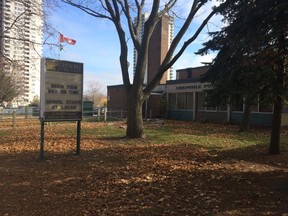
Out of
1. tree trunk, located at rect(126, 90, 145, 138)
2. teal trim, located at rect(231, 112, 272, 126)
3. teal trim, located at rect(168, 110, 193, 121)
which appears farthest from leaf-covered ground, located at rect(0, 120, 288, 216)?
teal trim, located at rect(168, 110, 193, 121)

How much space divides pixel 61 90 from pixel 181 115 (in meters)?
25.1

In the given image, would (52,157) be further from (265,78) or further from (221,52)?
(265,78)

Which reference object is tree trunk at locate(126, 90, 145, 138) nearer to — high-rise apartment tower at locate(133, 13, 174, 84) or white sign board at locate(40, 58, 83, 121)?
white sign board at locate(40, 58, 83, 121)

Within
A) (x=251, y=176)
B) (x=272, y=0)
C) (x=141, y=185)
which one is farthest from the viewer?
(x=251, y=176)

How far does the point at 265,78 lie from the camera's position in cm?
812

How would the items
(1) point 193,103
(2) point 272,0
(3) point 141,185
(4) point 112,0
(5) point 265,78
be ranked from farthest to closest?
(1) point 193,103, (4) point 112,0, (5) point 265,78, (3) point 141,185, (2) point 272,0

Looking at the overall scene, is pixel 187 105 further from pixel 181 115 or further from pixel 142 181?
pixel 142 181

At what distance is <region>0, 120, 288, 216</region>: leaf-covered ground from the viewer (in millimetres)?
5523

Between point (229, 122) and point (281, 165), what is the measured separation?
19.4 meters

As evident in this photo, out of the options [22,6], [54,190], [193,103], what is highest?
[22,6]

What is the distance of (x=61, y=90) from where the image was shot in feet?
34.1

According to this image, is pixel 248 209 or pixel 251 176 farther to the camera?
pixel 251 176

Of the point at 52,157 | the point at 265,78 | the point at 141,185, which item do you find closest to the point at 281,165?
the point at 265,78

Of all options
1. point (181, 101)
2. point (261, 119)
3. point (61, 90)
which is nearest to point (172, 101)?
point (181, 101)
